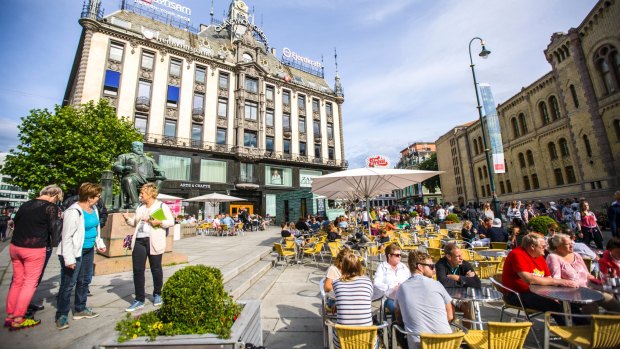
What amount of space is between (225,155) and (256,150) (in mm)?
3354

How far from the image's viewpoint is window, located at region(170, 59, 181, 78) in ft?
82.8

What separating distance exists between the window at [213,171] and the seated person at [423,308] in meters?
24.7

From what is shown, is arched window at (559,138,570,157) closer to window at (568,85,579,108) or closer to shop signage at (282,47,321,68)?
window at (568,85,579,108)

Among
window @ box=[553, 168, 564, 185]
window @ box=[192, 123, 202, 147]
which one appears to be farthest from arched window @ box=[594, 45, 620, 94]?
window @ box=[192, 123, 202, 147]

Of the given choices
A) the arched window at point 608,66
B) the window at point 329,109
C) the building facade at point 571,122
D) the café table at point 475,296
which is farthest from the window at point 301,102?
the café table at point 475,296

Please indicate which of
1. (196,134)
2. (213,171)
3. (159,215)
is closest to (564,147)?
(159,215)

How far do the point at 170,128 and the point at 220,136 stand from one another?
456cm

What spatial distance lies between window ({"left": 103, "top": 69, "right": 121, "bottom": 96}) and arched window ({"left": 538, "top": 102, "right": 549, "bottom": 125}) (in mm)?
39227

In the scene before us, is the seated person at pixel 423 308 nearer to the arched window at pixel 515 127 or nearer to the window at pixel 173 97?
the window at pixel 173 97

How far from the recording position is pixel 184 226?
637 inches

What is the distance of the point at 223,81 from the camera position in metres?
28.1

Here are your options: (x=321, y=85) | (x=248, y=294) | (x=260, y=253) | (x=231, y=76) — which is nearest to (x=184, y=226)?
(x=260, y=253)

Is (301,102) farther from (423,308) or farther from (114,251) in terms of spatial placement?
(423,308)

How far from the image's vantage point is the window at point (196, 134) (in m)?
25.0
